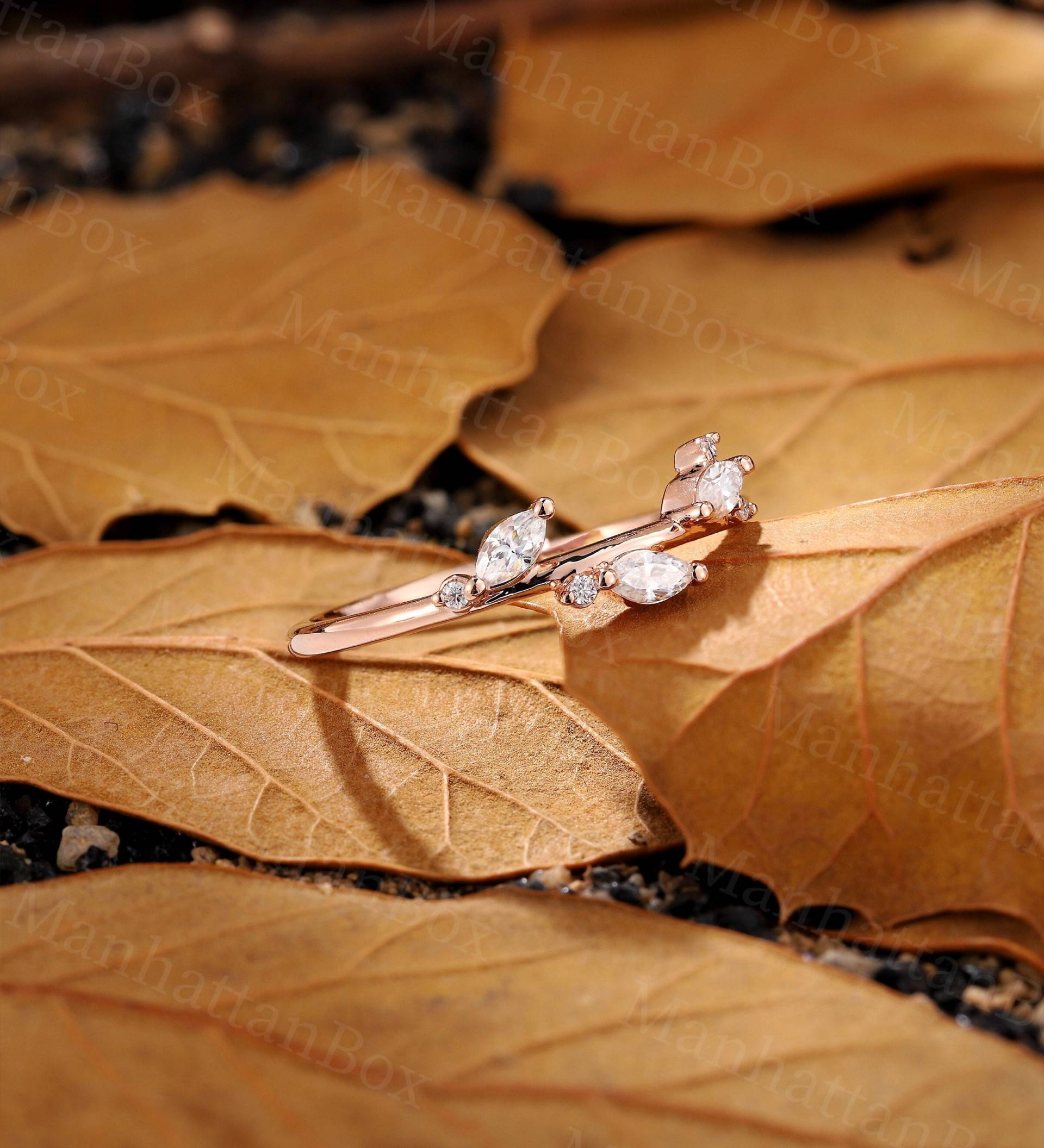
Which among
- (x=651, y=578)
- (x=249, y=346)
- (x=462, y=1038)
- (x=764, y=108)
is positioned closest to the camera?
(x=462, y=1038)

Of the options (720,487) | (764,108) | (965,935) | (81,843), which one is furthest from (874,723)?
(764,108)

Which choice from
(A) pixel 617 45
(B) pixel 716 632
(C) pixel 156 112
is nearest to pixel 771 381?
(B) pixel 716 632

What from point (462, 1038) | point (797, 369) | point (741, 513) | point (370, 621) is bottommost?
point (462, 1038)

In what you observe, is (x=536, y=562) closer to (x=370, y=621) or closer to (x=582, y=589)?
(x=582, y=589)

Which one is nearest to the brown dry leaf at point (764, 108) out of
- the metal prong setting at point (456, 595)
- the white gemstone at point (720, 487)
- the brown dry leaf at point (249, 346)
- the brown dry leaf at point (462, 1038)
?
the brown dry leaf at point (249, 346)

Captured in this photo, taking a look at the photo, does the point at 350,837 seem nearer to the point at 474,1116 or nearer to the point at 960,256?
the point at 474,1116
